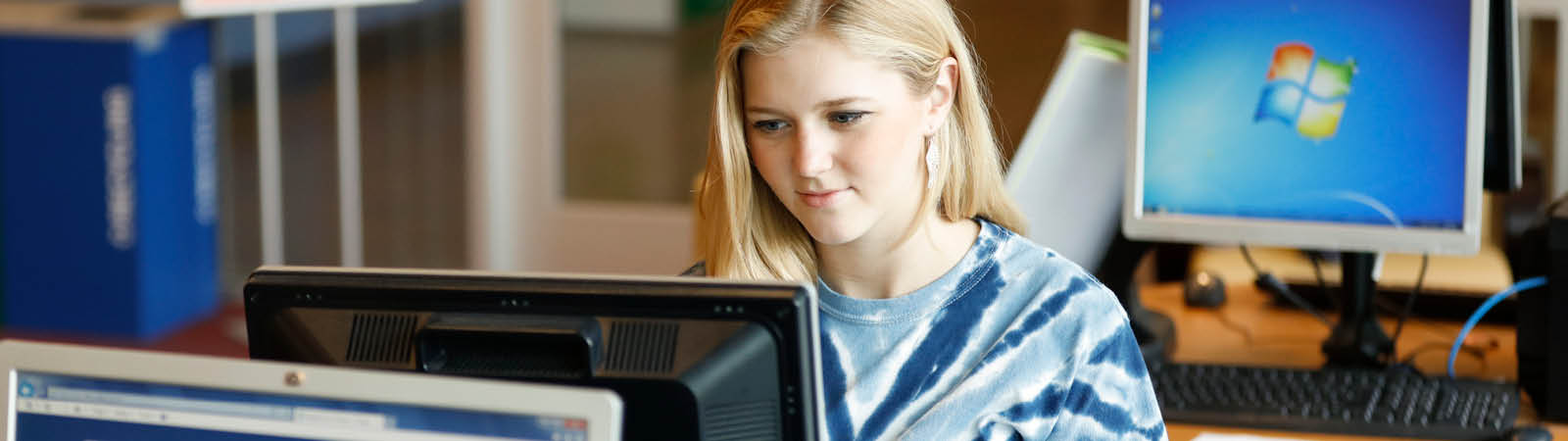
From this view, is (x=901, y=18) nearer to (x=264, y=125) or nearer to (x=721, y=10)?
(x=264, y=125)

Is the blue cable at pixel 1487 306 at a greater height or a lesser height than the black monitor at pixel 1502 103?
lesser

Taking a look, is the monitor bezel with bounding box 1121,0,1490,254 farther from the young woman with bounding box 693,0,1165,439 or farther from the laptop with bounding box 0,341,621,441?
the laptop with bounding box 0,341,621,441

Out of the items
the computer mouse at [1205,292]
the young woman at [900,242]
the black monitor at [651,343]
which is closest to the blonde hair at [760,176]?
the young woman at [900,242]

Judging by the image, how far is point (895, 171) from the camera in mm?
1326

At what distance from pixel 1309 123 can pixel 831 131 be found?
80 centimetres

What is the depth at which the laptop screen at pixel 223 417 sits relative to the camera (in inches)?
35.0

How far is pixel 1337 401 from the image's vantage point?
1763 millimetres

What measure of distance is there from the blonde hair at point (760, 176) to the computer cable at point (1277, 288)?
2.38 ft

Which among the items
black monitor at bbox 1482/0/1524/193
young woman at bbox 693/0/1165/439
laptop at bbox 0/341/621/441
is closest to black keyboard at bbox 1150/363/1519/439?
black monitor at bbox 1482/0/1524/193

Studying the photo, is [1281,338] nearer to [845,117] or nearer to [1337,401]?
[1337,401]

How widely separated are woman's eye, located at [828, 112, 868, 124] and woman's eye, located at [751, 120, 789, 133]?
4 cm

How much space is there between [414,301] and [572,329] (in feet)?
0.39

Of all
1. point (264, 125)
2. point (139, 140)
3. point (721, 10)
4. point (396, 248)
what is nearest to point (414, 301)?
point (264, 125)

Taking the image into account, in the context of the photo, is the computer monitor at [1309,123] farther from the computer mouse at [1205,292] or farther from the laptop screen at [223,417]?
the laptop screen at [223,417]
